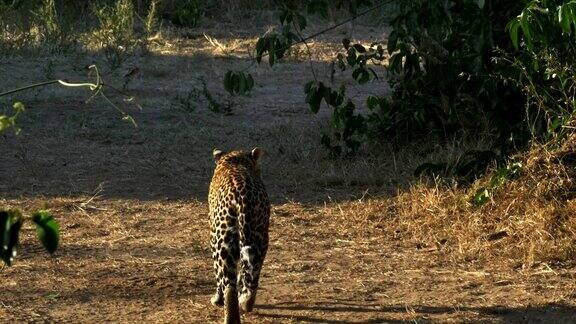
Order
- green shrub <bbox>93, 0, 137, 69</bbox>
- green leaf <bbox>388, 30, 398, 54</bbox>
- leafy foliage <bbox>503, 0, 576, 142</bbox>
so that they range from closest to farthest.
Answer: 1. leafy foliage <bbox>503, 0, 576, 142</bbox>
2. green leaf <bbox>388, 30, 398, 54</bbox>
3. green shrub <bbox>93, 0, 137, 69</bbox>

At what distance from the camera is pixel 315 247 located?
296 inches

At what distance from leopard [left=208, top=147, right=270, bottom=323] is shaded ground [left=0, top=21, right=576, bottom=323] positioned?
0.21 m

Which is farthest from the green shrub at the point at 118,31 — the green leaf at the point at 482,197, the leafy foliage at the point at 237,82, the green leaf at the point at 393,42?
the green leaf at the point at 482,197

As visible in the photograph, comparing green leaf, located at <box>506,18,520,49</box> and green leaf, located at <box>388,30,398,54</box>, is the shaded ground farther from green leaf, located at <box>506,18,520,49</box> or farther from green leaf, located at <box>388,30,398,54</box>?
green leaf, located at <box>506,18,520,49</box>

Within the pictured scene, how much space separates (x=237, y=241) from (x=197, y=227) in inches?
89.5

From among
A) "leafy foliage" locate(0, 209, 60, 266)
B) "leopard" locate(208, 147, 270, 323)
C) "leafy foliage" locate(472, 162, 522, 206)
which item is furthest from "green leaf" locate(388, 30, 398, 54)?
→ "leafy foliage" locate(0, 209, 60, 266)

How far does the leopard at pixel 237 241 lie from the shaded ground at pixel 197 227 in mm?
213

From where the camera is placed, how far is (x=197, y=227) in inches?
316

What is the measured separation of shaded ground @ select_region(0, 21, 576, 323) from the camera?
6.14 m

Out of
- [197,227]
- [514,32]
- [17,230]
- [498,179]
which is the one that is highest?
[514,32]

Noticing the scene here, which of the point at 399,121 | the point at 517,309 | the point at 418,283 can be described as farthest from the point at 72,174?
the point at 517,309

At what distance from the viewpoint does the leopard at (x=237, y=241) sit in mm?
5672

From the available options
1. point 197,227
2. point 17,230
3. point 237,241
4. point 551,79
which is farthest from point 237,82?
point 17,230

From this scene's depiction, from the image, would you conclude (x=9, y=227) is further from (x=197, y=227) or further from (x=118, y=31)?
(x=118, y=31)
